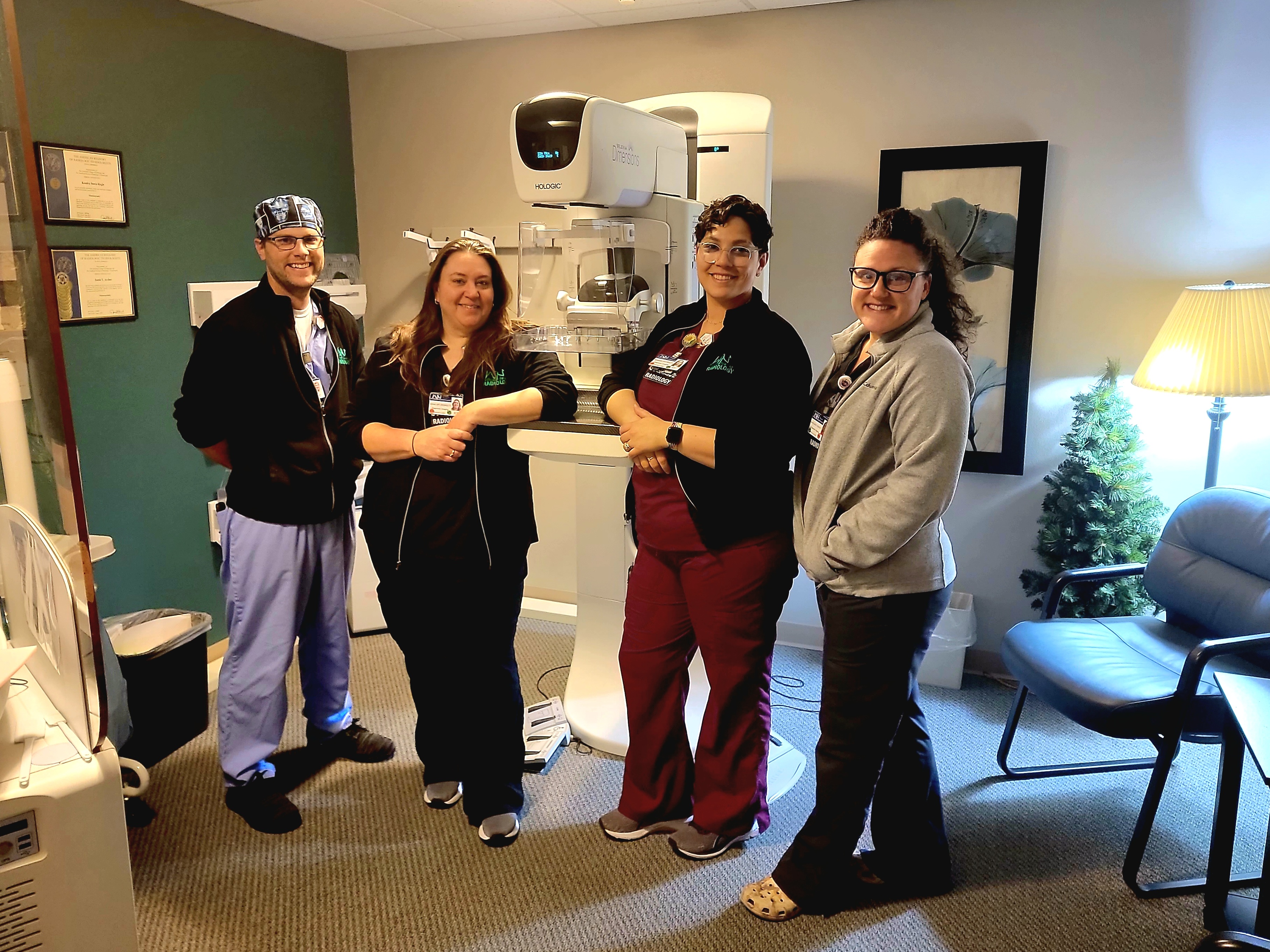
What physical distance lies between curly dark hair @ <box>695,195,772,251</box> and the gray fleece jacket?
0.92ft

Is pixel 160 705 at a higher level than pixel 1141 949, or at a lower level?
higher

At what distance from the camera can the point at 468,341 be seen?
6.99 feet

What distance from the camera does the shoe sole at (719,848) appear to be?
7.07ft

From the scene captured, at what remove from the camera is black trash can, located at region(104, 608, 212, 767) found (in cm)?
250

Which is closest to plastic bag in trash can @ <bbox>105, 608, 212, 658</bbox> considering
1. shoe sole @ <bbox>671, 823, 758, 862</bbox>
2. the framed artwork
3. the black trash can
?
the black trash can

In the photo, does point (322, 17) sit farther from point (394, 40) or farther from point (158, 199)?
point (158, 199)

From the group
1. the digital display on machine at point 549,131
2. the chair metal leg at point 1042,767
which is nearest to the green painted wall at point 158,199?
the digital display on machine at point 549,131

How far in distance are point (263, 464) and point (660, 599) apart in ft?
3.27

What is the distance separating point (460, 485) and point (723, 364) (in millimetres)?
650

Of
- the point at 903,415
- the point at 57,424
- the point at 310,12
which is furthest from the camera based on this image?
the point at 310,12

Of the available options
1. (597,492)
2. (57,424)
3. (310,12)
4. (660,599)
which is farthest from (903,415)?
(310,12)

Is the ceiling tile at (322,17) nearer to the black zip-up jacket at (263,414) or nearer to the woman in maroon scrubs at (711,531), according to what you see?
the black zip-up jacket at (263,414)

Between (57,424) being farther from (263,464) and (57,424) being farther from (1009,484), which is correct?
(1009,484)

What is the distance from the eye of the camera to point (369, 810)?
2.37m
